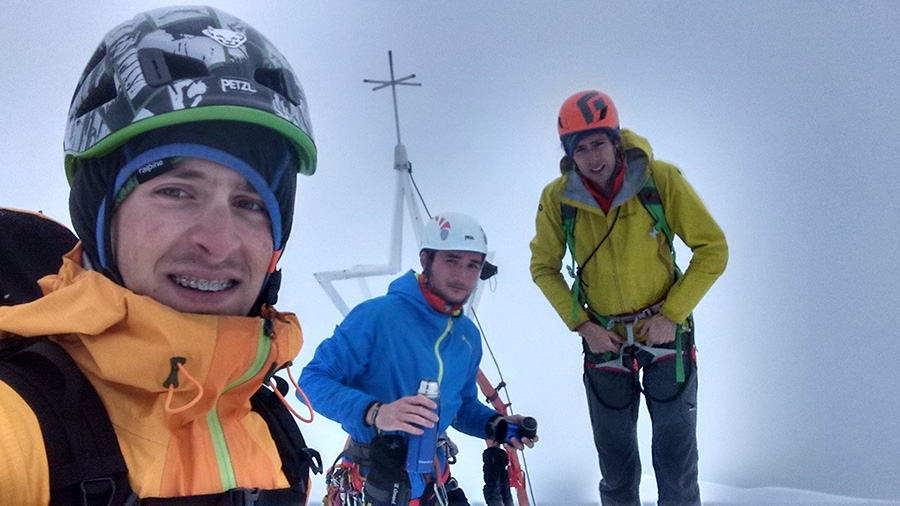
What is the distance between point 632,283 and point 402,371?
1.22m

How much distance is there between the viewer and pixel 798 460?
5289 millimetres

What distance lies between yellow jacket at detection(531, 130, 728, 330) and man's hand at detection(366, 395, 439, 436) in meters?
1.19

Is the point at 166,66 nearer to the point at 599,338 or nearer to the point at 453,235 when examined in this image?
the point at 453,235

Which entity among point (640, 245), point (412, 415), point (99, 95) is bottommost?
point (412, 415)

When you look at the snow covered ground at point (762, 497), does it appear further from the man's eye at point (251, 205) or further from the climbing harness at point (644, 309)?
the man's eye at point (251, 205)

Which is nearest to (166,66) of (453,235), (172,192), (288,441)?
(172,192)

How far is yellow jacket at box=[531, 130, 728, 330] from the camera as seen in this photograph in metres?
2.55

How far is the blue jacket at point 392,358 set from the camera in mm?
2287

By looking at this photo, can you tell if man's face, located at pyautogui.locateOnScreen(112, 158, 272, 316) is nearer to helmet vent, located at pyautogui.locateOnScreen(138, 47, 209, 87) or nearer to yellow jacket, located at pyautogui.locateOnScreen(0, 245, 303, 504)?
yellow jacket, located at pyautogui.locateOnScreen(0, 245, 303, 504)

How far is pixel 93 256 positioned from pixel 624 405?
2.49 metres

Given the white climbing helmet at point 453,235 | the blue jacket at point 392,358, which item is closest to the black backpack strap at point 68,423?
the blue jacket at point 392,358

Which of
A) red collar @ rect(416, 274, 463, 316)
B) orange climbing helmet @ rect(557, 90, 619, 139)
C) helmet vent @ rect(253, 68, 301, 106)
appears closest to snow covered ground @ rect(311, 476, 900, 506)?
red collar @ rect(416, 274, 463, 316)

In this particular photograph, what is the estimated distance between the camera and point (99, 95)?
102 cm

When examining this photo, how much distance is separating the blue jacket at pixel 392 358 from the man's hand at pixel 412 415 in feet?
1.07
